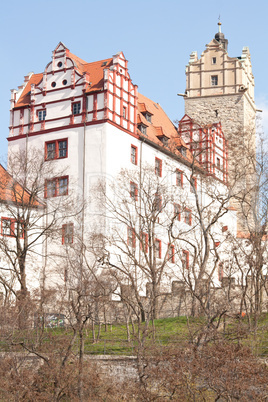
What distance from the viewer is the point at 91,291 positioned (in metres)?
31.4

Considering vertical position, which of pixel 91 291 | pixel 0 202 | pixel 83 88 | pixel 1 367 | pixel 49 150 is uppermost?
pixel 83 88

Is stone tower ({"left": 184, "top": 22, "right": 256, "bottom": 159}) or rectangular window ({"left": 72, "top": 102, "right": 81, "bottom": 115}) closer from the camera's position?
rectangular window ({"left": 72, "top": 102, "right": 81, "bottom": 115})

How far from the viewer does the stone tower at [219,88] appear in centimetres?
5700

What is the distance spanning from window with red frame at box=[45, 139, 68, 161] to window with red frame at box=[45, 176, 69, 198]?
4.81 feet

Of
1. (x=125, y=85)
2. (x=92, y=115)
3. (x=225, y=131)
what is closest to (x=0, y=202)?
(x=92, y=115)

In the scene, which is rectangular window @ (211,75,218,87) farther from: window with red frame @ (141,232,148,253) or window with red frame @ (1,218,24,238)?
window with red frame @ (1,218,24,238)

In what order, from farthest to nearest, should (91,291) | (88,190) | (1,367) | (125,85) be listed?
(125,85) < (88,190) < (91,291) < (1,367)

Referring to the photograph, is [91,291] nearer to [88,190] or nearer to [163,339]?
[163,339]

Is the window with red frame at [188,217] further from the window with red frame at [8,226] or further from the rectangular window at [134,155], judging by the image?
the window with red frame at [8,226]

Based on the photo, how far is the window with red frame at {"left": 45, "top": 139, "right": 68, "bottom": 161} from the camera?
41.6 metres

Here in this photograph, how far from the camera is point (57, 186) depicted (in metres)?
41.1

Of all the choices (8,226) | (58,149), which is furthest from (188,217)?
(8,226)

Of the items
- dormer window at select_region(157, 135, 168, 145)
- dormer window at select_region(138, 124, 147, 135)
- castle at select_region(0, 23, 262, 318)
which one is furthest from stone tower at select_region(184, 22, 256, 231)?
dormer window at select_region(138, 124, 147, 135)

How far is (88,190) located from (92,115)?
450 cm
